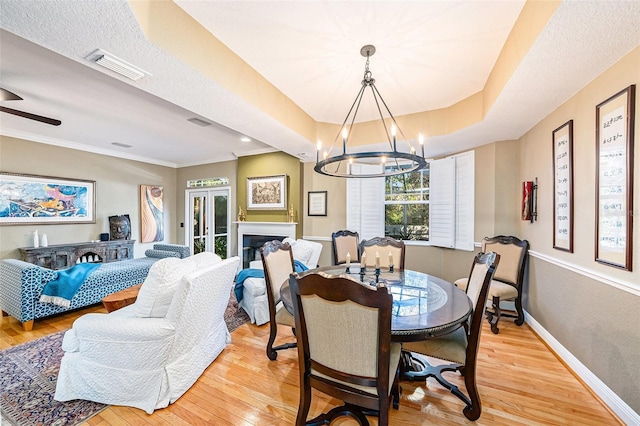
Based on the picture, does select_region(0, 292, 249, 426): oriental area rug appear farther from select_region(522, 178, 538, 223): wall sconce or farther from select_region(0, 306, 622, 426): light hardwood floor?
select_region(522, 178, 538, 223): wall sconce

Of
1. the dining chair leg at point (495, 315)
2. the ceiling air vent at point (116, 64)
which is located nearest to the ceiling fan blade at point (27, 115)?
the ceiling air vent at point (116, 64)

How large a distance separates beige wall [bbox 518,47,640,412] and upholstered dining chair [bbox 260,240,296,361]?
2.32 m

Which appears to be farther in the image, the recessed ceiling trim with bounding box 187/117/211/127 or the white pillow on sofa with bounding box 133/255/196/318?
the recessed ceiling trim with bounding box 187/117/211/127

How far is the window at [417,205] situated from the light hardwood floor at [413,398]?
6.26ft

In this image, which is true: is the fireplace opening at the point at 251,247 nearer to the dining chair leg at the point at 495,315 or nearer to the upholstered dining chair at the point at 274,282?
the upholstered dining chair at the point at 274,282

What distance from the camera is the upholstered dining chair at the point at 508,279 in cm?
299

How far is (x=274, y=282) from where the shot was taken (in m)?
2.47

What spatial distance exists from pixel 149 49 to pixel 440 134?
3.16 meters

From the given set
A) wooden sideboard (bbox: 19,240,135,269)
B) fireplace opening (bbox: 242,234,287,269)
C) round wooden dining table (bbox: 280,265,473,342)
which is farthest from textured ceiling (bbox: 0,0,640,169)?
fireplace opening (bbox: 242,234,287,269)

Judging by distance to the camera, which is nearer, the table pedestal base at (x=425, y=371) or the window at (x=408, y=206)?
the table pedestal base at (x=425, y=371)

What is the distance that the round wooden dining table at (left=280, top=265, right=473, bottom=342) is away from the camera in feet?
4.62

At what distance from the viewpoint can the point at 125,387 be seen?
183 cm

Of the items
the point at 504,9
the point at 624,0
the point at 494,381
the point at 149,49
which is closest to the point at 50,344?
the point at 149,49

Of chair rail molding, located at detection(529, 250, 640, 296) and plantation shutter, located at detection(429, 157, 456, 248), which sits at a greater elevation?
plantation shutter, located at detection(429, 157, 456, 248)
